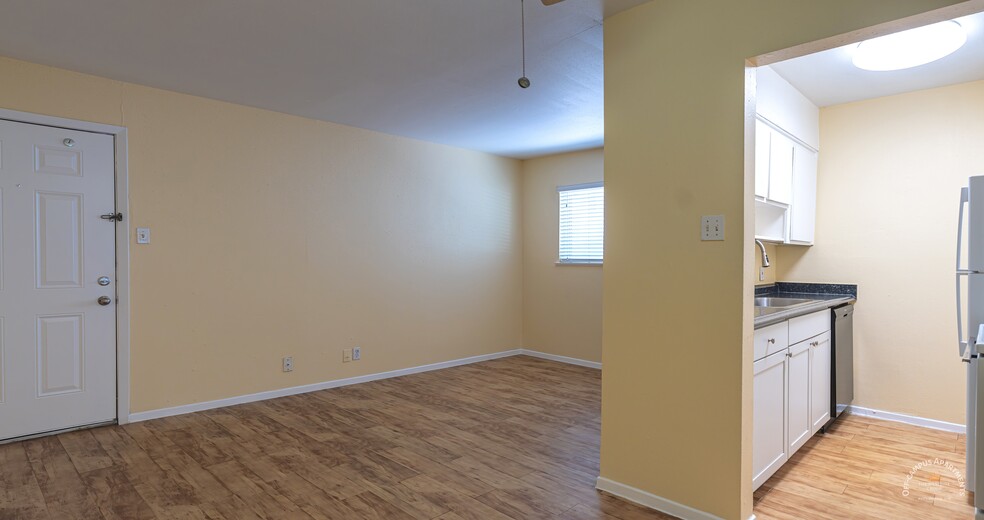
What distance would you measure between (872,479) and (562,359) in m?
3.40

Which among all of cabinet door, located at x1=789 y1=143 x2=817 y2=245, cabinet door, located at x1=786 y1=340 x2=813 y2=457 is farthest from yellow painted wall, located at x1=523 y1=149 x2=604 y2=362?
cabinet door, located at x1=786 y1=340 x2=813 y2=457

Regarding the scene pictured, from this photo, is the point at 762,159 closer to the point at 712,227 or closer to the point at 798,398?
the point at 712,227

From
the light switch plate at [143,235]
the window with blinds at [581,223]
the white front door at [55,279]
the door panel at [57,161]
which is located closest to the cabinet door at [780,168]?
the window with blinds at [581,223]

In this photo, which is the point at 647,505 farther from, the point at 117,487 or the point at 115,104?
the point at 115,104

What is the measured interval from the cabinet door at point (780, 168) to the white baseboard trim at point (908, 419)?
67.5 inches

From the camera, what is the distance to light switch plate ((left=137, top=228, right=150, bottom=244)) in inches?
144

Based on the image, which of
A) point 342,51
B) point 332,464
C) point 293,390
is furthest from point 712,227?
point 293,390

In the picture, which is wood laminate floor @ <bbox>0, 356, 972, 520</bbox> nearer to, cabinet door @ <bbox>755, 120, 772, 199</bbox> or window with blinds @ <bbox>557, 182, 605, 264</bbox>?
cabinet door @ <bbox>755, 120, 772, 199</bbox>

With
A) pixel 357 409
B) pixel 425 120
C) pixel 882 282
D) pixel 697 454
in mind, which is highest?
pixel 425 120

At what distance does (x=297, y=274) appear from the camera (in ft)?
14.7

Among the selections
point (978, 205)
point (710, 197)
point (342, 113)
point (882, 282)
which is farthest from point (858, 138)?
point (342, 113)

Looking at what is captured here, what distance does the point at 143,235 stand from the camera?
3.68m

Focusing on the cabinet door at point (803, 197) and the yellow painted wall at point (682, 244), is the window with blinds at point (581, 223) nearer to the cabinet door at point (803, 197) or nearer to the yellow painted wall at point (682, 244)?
the cabinet door at point (803, 197)

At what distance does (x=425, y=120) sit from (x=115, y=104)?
224 centimetres
